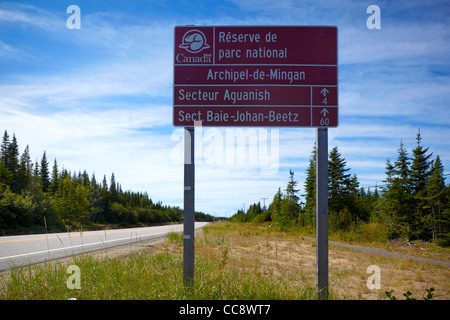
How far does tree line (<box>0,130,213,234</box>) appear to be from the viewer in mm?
29953

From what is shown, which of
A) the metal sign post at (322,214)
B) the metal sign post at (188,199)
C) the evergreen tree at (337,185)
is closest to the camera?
the metal sign post at (322,214)

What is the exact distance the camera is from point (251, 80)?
5.93m

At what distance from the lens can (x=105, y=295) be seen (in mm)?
4902

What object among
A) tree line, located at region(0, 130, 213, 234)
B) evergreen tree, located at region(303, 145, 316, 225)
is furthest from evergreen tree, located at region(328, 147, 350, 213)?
tree line, located at region(0, 130, 213, 234)

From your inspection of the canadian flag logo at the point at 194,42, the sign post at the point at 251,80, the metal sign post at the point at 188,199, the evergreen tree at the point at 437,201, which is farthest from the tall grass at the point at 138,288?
the evergreen tree at the point at 437,201

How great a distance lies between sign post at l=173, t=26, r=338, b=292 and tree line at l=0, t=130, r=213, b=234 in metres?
2.00

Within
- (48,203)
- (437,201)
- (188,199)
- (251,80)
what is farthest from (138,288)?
(48,203)

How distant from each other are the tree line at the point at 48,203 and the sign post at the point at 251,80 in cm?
200

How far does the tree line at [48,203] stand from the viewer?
2995 cm

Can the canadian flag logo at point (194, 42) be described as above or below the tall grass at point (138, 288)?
above

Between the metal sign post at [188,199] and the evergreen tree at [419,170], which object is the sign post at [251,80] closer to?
the metal sign post at [188,199]

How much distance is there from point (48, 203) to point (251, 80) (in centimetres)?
4116

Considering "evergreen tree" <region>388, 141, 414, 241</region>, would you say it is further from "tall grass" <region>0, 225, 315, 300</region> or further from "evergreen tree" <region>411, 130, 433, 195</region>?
"tall grass" <region>0, 225, 315, 300</region>
